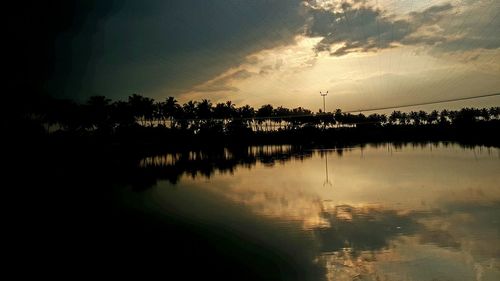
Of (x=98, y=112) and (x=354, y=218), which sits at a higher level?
(x=98, y=112)

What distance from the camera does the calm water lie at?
8.34 metres

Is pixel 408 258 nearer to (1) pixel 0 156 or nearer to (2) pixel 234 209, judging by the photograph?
(2) pixel 234 209

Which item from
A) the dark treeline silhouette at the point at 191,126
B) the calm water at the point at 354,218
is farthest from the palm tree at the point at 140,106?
the calm water at the point at 354,218

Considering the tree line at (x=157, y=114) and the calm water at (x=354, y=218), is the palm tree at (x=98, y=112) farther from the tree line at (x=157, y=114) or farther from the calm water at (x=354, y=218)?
the calm water at (x=354, y=218)

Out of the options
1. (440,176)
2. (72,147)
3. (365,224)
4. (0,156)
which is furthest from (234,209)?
(72,147)

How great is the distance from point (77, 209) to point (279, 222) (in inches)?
368

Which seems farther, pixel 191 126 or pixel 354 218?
pixel 191 126

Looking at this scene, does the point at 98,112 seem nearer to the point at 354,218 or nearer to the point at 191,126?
the point at 191,126

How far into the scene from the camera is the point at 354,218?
1259 centimetres

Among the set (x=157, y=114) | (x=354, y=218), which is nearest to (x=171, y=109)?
(x=157, y=114)

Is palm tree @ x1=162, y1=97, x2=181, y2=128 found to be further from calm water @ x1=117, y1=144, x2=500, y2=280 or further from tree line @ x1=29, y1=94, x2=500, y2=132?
calm water @ x1=117, y1=144, x2=500, y2=280

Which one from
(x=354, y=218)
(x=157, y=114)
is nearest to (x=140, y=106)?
(x=157, y=114)

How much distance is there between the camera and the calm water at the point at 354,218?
8336 millimetres

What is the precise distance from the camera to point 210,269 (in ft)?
28.4
